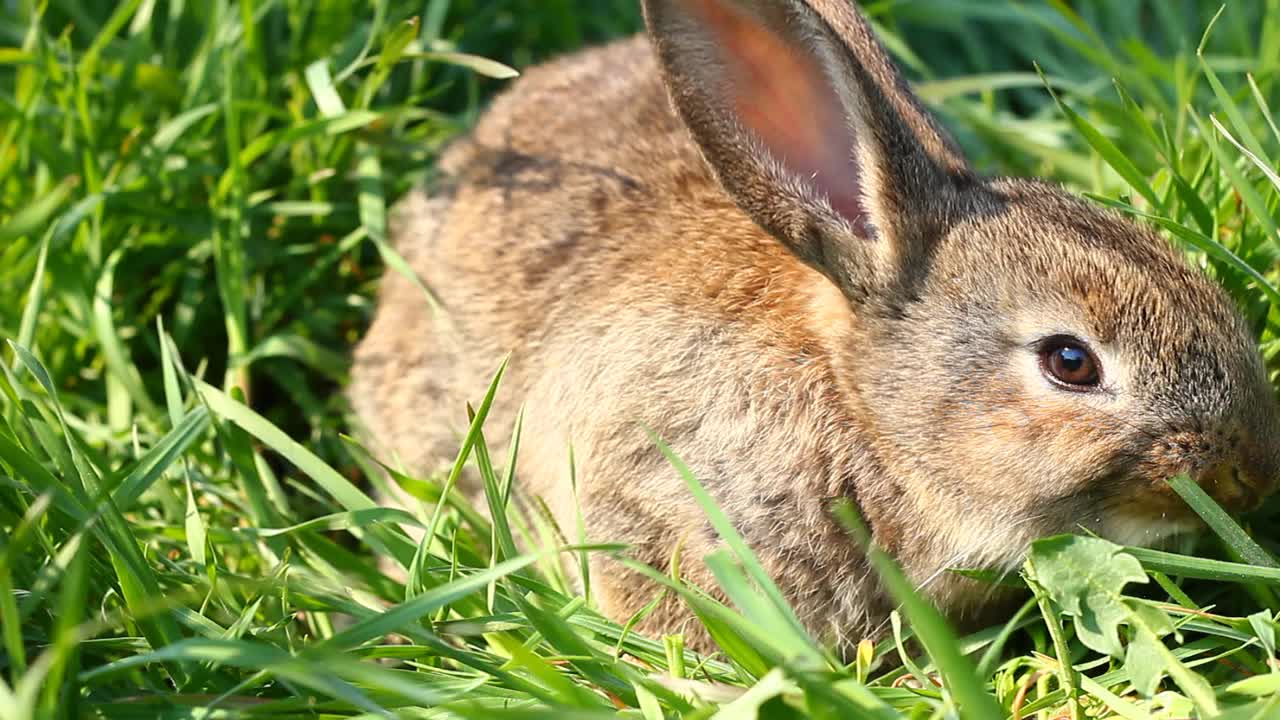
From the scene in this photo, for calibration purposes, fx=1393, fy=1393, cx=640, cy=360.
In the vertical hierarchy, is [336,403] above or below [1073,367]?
below

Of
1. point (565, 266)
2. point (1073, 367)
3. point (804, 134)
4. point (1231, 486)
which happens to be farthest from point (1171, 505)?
point (565, 266)

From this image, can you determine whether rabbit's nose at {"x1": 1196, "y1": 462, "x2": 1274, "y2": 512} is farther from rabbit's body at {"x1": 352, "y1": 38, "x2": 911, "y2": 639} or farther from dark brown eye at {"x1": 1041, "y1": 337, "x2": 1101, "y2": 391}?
rabbit's body at {"x1": 352, "y1": 38, "x2": 911, "y2": 639}

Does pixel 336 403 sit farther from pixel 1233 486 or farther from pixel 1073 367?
pixel 1233 486

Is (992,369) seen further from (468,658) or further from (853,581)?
(468,658)

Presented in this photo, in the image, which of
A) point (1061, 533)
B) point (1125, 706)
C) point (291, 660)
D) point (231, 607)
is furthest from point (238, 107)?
point (1125, 706)

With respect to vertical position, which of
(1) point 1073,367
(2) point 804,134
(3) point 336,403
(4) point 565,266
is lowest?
(3) point 336,403

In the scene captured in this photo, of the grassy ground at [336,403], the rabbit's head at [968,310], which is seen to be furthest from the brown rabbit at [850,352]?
the grassy ground at [336,403]
